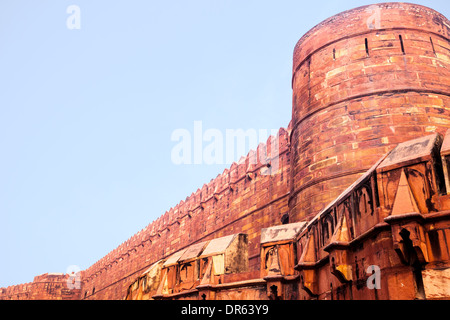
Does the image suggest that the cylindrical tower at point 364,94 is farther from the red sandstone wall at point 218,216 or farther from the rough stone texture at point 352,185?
the red sandstone wall at point 218,216

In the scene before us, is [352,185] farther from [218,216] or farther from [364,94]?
[218,216]

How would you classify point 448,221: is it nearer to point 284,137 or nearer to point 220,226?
point 284,137

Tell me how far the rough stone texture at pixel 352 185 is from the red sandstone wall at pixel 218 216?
0.08 m

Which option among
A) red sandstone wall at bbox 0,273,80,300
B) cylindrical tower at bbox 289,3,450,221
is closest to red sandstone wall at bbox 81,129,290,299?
cylindrical tower at bbox 289,3,450,221

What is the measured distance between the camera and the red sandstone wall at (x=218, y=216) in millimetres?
14352

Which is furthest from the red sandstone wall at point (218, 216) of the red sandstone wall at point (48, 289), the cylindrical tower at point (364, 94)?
the red sandstone wall at point (48, 289)

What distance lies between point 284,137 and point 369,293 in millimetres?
10269

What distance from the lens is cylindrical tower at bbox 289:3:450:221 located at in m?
8.85

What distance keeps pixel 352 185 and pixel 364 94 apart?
15.0 ft

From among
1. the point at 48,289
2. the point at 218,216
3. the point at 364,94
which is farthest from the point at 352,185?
the point at 48,289

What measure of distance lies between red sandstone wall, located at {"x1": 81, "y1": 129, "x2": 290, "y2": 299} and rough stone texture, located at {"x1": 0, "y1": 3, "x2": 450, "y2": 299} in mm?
80

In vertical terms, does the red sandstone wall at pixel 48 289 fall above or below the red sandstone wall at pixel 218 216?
below

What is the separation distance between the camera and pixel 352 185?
5.25m

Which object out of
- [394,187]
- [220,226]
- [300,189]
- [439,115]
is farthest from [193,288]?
[220,226]
